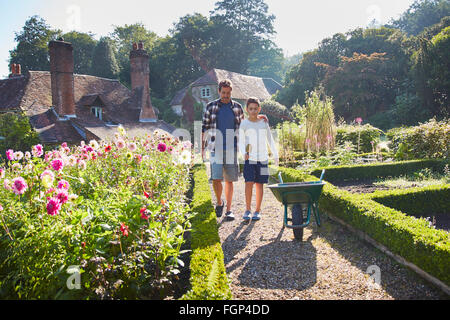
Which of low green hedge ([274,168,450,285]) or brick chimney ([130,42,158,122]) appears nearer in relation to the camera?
low green hedge ([274,168,450,285])

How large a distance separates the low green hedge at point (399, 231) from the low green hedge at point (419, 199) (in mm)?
576

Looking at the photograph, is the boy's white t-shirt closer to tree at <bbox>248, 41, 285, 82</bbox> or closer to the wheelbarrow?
the wheelbarrow

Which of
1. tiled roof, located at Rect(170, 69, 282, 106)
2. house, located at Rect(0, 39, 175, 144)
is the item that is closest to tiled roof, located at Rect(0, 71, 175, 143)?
house, located at Rect(0, 39, 175, 144)

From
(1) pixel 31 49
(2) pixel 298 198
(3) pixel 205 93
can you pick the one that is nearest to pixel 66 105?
(3) pixel 205 93

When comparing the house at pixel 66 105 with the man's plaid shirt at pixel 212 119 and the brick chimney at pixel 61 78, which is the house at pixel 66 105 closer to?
the brick chimney at pixel 61 78

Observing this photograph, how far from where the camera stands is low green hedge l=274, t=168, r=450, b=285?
303cm

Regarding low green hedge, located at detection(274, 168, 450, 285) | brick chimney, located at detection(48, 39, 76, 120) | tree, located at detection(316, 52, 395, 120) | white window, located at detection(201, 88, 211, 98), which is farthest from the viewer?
white window, located at detection(201, 88, 211, 98)

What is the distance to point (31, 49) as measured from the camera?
42812 millimetres

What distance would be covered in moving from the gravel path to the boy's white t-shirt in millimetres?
1073

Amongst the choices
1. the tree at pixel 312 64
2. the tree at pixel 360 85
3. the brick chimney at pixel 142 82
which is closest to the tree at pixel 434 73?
the tree at pixel 360 85

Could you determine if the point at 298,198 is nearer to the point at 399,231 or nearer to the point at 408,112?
the point at 399,231

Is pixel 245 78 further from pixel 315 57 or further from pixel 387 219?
pixel 387 219

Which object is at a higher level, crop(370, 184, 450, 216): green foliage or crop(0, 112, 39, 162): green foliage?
crop(0, 112, 39, 162): green foliage
